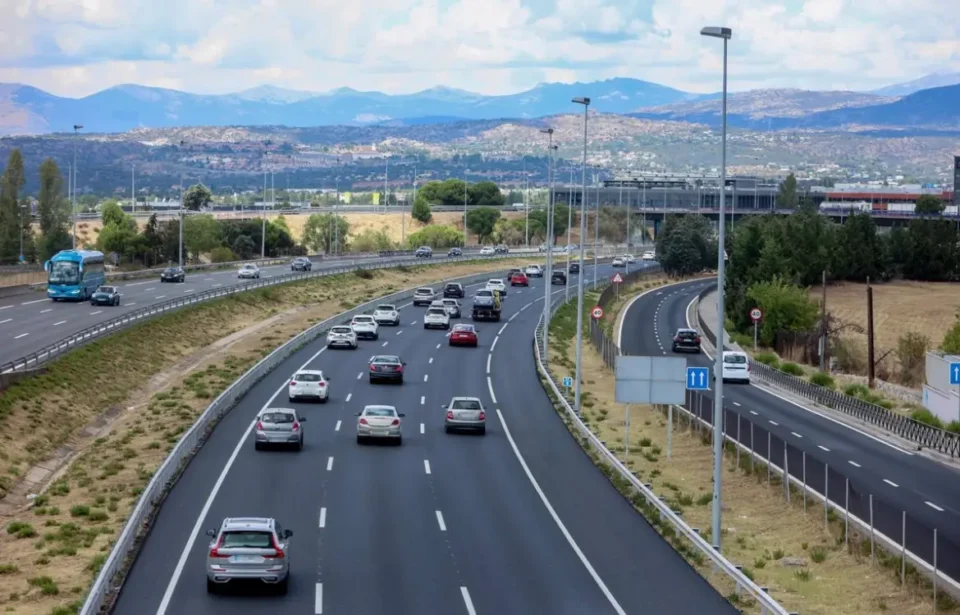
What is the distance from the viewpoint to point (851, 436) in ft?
172

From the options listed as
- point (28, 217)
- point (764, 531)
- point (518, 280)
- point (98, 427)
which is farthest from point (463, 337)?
point (28, 217)

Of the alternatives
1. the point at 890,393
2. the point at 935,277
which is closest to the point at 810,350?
the point at 890,393

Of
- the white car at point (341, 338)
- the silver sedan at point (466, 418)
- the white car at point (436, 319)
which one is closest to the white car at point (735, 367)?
the white car at point (341, 338)

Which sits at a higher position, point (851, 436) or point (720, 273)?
point (720, 273)

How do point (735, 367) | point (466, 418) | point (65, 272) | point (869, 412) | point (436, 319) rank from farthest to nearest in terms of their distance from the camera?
point (436, 319), point (65, 272), point (735, 367), point (869, 412), point (466, 418)

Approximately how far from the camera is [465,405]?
4734cm

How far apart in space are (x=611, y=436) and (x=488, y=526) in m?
18.5

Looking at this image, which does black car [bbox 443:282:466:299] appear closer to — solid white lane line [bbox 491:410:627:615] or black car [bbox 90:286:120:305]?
black car [bbox 90:286:120:305]

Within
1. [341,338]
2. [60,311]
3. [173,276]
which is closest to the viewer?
[341,338]

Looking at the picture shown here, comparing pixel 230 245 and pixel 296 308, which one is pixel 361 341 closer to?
pixel 296 308

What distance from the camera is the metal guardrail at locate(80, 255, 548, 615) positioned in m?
23.9

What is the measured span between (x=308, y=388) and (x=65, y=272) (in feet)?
118

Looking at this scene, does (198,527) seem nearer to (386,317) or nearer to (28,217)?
(386,317)

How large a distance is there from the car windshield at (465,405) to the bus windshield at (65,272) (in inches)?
1695
